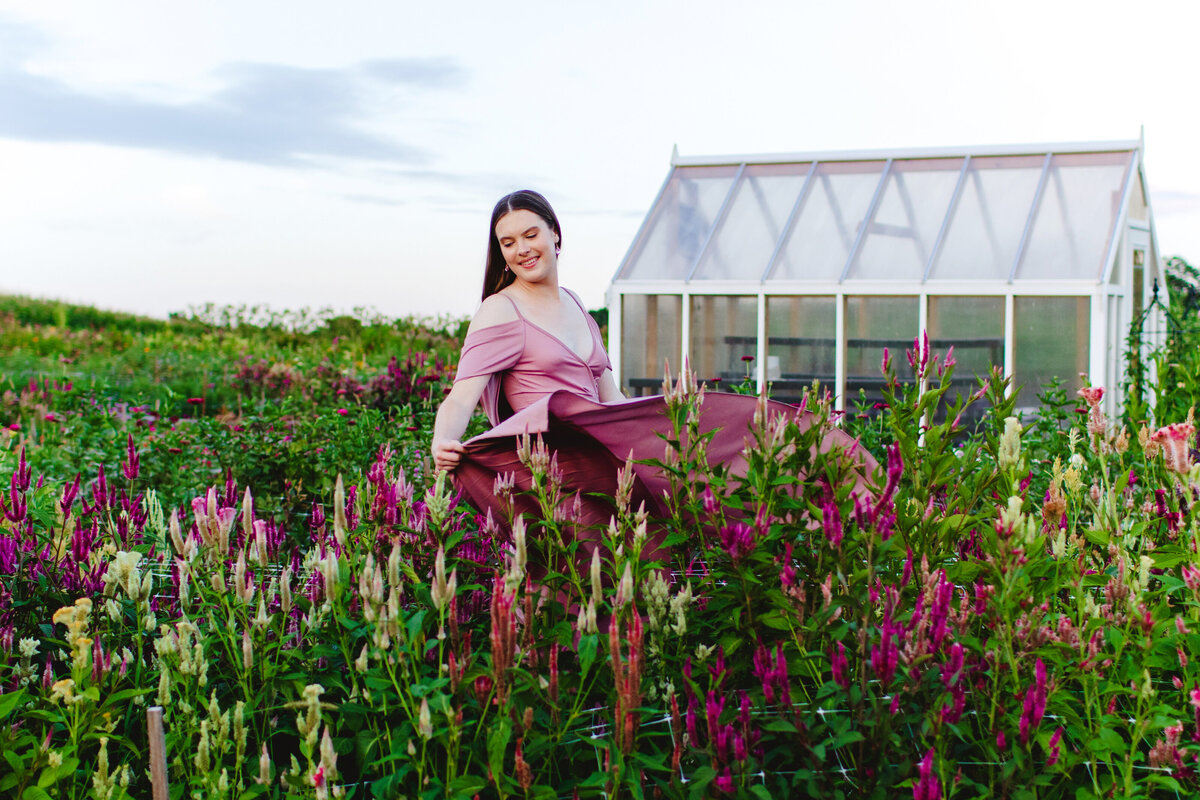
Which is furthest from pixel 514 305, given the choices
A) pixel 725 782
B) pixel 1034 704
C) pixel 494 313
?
pixel 1034 704

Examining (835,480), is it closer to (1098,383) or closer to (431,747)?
(431,747)

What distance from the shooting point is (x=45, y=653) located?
9.57 ft

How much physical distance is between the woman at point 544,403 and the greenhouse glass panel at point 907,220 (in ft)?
20.1

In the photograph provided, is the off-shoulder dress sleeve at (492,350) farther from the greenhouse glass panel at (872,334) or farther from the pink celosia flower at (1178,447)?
the greenhouse glass panel at (872,334)

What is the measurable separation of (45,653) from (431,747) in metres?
1.50

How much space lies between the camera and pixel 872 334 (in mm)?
9289

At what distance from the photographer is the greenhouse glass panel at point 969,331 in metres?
8.85

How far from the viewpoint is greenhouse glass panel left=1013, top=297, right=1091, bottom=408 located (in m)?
8.61

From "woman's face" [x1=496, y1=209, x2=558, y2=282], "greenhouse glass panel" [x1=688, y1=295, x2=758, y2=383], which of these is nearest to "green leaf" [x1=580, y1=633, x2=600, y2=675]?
"woman's face" [x1=496, y1=209, x2=558, y2=282]

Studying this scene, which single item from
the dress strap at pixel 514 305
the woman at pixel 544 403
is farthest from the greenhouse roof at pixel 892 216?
the dress strap at pixel 514 305

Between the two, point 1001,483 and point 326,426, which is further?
point 326,426

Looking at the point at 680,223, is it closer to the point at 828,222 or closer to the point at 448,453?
the point at 828,222

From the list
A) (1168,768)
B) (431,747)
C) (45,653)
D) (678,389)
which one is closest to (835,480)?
(678,389)

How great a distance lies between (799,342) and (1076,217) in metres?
2.68
